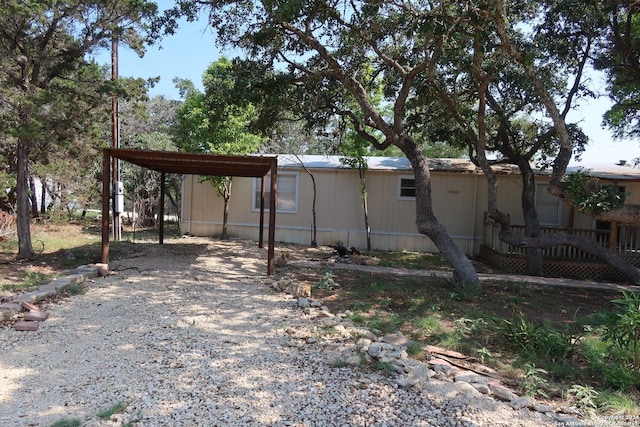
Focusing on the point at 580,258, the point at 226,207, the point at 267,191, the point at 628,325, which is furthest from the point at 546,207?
the point at 628,325

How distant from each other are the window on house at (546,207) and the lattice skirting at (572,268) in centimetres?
226

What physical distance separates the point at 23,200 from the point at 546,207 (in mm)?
13011

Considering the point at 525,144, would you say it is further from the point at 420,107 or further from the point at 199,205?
the point at 199,205

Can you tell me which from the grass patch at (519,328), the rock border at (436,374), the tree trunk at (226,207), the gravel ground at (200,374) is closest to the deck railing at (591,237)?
the grass patch at (519,328)

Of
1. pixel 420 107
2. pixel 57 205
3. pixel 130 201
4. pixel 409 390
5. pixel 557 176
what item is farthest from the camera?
pixel 130 201

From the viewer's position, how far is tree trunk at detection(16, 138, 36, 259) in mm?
8422

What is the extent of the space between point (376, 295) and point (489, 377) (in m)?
3.06

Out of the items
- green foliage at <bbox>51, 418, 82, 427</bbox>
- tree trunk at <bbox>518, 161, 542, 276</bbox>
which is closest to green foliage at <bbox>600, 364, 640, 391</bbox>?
green foliage at <bbox>51, 418, 82, 427</bbox>

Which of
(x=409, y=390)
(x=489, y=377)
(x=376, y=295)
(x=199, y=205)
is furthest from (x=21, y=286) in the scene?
(x=199, y=205)

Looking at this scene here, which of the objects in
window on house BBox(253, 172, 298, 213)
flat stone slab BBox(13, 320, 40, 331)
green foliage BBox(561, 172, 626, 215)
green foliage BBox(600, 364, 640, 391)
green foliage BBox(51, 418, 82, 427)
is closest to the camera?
green foliage BBox(51, 418, 82, 427)

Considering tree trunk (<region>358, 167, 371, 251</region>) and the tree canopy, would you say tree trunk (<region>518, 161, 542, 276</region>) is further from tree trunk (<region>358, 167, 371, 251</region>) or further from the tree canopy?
the tree canopy

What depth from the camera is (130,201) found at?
1681 cm

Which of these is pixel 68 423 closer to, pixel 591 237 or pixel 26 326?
pixel 26 326

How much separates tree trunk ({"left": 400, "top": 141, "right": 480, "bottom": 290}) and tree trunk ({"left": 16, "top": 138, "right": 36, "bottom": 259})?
7328 millimetres
